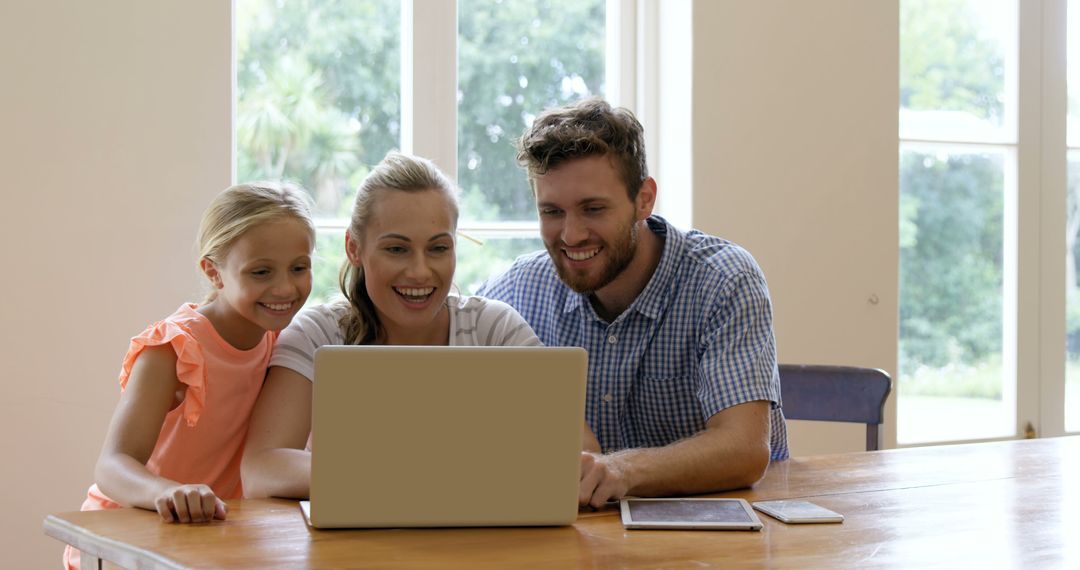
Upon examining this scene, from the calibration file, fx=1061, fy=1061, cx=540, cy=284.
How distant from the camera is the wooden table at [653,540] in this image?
1312 mm

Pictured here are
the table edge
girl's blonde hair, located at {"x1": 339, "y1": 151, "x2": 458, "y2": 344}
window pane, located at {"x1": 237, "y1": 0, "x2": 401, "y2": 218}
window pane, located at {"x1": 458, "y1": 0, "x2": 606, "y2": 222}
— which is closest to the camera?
the table edge

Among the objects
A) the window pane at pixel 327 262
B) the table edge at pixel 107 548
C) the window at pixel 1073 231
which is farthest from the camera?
the window at pixel 1073 231

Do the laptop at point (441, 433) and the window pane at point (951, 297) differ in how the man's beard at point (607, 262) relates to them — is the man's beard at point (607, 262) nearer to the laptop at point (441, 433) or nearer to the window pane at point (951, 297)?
the laptop at point (441, 433)

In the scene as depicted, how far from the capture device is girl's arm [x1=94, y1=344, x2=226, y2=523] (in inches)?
58.2

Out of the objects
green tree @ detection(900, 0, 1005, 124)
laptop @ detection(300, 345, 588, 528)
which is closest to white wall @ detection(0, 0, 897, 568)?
laptop @ detection(300, 345, 588, 528)

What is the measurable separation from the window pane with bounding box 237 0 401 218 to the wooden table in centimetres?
174

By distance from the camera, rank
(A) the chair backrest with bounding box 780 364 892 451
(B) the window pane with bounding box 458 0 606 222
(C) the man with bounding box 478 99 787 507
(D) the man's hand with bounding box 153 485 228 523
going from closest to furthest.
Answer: (D) the man's hand with bounding box 153 485 228 523 → (C) the man with bounding box 478 99 787 507 → (A) the chair backrest with bounding box 780 364 892 451 → (B) the window pane with bounding box 458 0 606 222

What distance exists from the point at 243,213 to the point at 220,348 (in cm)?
26

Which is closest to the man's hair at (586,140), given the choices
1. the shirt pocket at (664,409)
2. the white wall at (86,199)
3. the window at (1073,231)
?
the shirt pocket at (664,409)

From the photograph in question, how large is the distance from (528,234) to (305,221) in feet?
5.02

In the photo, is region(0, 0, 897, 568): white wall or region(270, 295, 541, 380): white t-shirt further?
region(0, 0, 897, 568): white wall

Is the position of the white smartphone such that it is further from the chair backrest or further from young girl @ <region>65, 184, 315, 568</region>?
young girl @ <region>65, 184, 315, 568</region>

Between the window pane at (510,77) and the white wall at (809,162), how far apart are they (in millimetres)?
398

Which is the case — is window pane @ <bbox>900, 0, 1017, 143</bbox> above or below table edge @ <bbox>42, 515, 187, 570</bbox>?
above
